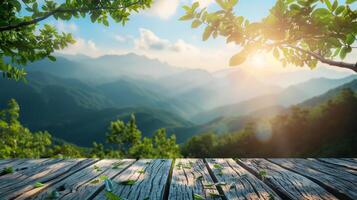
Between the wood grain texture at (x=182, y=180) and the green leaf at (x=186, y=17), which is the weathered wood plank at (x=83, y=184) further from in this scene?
the green leaf at (x=186, y=17)

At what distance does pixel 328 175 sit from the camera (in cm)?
358

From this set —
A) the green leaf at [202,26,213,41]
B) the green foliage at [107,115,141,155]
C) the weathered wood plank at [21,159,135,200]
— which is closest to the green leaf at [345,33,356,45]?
the green leaf at [202,26,213,41]

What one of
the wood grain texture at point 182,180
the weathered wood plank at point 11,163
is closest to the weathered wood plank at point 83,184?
the wood grain texture at point 182,180

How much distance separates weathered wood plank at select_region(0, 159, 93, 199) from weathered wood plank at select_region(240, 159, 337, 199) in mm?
2411

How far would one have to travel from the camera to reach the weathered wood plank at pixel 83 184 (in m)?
2.65

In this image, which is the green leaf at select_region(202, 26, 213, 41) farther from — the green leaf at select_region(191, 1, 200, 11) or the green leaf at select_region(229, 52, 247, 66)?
the green leaf at select_region(229, 52, 247, 66)

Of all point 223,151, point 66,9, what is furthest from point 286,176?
point 223,151

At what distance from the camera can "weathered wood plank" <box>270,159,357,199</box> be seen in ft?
9.33

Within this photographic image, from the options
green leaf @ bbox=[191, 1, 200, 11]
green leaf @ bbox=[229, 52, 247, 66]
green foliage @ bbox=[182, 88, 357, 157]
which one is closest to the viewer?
green leaf @ bbox=[229, 52, 247, 66]

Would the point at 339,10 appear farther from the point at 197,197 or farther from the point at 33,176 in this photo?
the point at 33,176

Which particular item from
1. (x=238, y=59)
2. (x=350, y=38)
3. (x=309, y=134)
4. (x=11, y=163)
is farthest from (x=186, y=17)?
(x=309, y=134)

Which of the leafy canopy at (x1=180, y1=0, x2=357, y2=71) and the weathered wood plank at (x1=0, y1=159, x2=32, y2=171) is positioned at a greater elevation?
the leafy canopy at (x1=180, y1=0, x2=357, y2=71)

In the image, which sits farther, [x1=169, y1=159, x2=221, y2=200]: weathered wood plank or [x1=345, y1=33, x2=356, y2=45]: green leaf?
[x1=169, y1=159, x2=221, y2=200]: weathered wood plank

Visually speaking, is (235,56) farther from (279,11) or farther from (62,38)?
(62,38)
